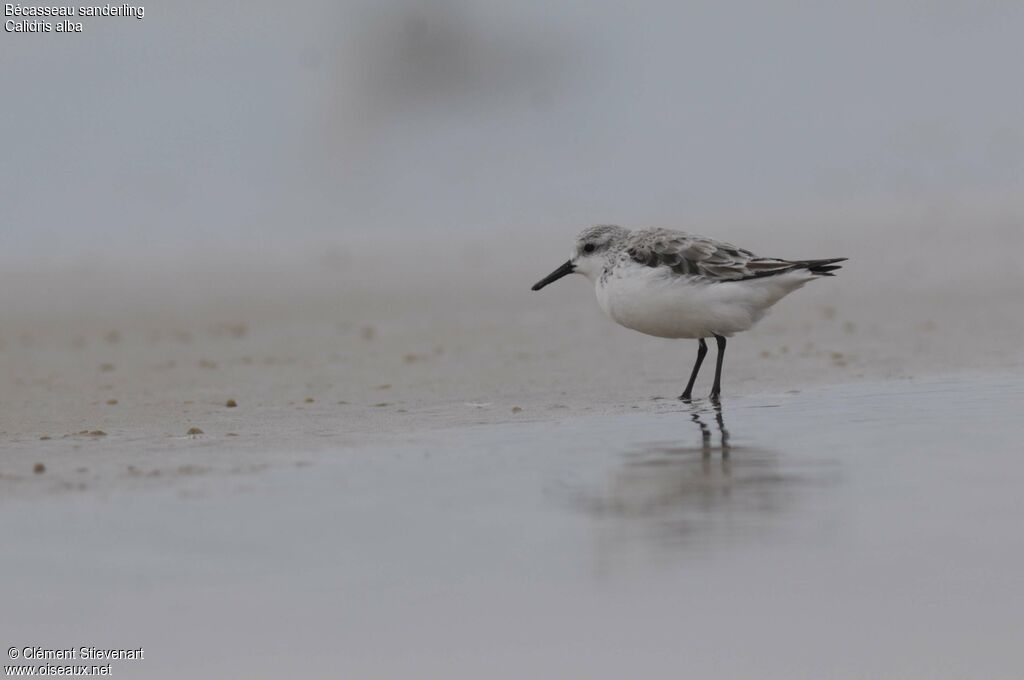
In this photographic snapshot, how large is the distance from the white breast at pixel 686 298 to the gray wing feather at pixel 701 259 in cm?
4

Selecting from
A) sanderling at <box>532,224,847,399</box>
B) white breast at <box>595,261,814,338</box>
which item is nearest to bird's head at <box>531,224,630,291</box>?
sanderling at <box>532,224,847,399</box>

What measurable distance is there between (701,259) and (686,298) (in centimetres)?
26

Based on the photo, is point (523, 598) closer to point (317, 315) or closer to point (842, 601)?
point (842, 601)

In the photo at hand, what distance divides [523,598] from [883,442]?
2772 mm

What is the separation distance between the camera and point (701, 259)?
339 inches

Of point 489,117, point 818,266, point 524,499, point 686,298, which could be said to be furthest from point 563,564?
point 489,117

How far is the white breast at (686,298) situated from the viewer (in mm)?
8523

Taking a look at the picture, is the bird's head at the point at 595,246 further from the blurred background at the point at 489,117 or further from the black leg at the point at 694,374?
the blurred background at the point at 489,117

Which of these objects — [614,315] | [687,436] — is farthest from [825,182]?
[687,436]

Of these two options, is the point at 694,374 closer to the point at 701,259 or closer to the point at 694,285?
the point at 694,285

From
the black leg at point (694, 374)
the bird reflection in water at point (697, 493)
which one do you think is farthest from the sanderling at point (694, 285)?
the bird reflection in water at point (697, 493)

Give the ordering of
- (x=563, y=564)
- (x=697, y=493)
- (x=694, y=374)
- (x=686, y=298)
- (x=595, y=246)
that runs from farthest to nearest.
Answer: (x=595, y=246), (x=694, y=374), (x=686, y=298), (x=697, y=493), (x=563, y=564)

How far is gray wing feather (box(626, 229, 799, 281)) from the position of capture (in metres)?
8.55

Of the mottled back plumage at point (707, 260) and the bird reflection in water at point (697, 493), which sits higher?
the mottled back plumage at point (707, 260)
